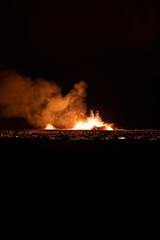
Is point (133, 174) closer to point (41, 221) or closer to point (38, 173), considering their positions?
point (38, 173)

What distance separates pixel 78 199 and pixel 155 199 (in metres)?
2.57

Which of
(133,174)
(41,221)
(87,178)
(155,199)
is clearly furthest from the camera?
(133,174)

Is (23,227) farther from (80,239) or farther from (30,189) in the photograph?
(30,189)

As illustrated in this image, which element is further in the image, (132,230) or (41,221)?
(41,221)

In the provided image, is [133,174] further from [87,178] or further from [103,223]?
[103,223]

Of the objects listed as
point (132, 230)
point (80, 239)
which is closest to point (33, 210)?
point (80, 239)

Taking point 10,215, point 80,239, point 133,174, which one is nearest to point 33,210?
point 10,215

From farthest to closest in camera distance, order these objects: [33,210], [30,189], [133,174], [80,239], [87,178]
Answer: [133,174] → [87,178] → [30,189] → [33,210] → [80,239]

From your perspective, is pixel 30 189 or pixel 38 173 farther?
pixel 38 173

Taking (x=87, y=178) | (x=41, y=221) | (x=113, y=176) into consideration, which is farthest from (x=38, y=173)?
(x=41, y=221)

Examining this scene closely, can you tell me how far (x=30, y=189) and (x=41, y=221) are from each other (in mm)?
3488

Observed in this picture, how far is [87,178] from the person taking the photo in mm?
12023

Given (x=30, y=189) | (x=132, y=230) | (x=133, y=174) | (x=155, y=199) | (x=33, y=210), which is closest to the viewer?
(x=132, y=230)

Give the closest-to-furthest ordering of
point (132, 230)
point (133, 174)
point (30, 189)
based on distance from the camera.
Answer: point (132, 230)
point (30, 189)
point (133, 174)
